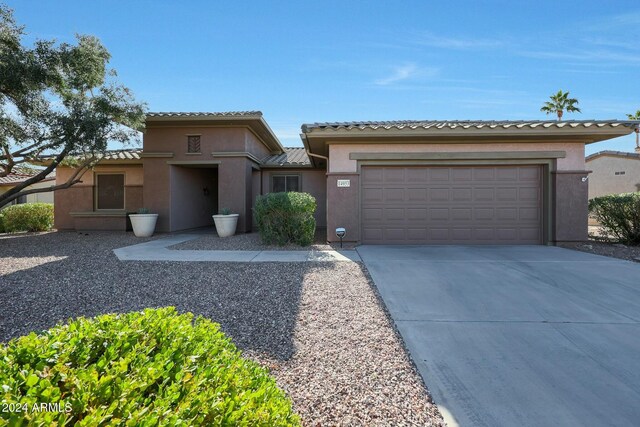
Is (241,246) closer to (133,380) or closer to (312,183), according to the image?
(312,183)

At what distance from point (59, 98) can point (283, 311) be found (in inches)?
432

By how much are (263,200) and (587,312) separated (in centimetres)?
767

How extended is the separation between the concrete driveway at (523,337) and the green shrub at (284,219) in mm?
3214

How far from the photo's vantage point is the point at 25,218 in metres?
15.1

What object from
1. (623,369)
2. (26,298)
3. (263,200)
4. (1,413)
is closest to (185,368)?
(1,413)

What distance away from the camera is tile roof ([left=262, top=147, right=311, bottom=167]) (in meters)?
15.2

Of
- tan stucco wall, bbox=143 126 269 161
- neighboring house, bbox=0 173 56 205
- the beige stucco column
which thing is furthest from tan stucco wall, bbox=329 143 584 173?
neighboring house, bbox=0 173 56 205

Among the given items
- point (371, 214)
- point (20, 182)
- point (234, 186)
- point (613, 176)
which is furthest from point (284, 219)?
point (613, 176)

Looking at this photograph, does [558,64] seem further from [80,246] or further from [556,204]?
[80,246]

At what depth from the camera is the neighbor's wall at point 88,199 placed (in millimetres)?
14141

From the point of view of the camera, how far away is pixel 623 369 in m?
2.96

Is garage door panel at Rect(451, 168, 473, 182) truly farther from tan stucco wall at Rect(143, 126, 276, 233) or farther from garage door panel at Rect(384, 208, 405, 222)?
tan stucco wall at Rect(143, 126, 276, 233)

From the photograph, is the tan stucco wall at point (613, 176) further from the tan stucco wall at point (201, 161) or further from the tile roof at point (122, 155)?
the tile roof at point (122, 155)

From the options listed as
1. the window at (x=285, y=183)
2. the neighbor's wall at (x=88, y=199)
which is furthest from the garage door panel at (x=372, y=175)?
the neighbor's wall at (x=88, y=199)
